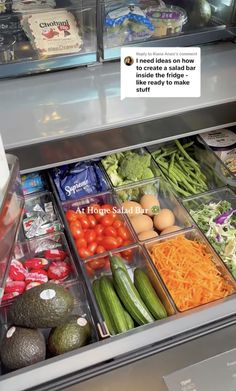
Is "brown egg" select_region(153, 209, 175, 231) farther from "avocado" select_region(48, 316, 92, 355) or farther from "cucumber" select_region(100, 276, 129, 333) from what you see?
"avocado" select_region(48, 316, 92, 355)

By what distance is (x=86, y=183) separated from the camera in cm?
149

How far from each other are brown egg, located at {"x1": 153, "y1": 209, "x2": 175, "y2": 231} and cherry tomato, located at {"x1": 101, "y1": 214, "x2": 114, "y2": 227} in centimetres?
18

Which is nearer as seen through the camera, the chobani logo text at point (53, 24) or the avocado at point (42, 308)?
the avocado at point (42, 308)

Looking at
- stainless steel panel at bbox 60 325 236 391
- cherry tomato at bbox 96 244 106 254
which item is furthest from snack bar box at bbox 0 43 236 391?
cherry tomato at bbox 96 244 106 254

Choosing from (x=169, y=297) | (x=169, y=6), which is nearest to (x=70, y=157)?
(x=169, y=297)

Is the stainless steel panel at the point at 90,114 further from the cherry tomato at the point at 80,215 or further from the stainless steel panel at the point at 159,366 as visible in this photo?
the stainless steel panel at the point at 159,366

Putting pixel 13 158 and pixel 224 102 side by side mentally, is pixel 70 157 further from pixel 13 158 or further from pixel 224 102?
pixel 224 102

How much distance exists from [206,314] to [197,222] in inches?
20.4

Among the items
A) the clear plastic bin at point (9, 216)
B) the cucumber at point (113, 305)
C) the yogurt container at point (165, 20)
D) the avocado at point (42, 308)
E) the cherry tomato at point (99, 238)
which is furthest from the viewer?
the yogurt container at point (165, 20)

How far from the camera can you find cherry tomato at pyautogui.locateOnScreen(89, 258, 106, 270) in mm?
1251

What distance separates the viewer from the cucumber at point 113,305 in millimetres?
1066

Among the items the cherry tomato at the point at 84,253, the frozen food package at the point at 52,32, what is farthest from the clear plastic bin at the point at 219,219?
the frozen food package at the point at 52,32

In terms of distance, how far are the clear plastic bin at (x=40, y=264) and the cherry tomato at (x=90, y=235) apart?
3.5 inches
